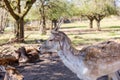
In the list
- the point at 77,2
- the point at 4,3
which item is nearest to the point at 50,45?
the point at 4,3

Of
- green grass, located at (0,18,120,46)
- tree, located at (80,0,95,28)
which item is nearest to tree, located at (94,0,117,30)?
tree, located at (80,0,95,28)

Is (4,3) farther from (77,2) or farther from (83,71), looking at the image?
(77,2)

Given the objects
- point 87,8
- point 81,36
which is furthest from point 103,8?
point 81,36

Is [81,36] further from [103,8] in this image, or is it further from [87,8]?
[87,8]

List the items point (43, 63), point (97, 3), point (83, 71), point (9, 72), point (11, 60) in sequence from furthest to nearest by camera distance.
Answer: point (97, 3), point (43, 63), point (11, 60), point (83, 71), point (9, 72)

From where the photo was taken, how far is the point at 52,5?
98.7 feet

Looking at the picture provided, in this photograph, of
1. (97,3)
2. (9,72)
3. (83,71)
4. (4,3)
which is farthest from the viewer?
(97,3)

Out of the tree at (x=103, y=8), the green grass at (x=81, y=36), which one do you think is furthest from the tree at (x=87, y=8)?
the green grass at (x=81, y=36)

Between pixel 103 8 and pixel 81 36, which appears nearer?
pixel 81 36

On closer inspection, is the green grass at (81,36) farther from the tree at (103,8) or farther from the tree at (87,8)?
the tree at (87,8)

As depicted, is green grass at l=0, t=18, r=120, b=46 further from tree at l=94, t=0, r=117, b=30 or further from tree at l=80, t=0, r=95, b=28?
tree at l=80, t=0, r=95, b=28

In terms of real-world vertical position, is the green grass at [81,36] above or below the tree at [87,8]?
below

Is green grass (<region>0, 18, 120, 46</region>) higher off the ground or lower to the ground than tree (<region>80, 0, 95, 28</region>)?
lower

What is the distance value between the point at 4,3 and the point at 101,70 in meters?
15.7
